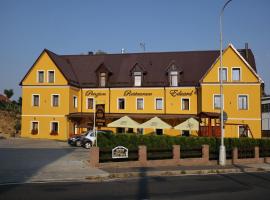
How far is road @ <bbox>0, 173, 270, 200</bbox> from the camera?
475 inches

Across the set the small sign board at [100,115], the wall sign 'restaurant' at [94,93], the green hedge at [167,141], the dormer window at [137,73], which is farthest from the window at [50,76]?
the small sign board at [100,115]

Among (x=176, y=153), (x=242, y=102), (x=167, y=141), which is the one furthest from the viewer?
(x=242, y=102)

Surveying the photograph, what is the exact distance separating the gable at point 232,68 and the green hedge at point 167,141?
15238 mm

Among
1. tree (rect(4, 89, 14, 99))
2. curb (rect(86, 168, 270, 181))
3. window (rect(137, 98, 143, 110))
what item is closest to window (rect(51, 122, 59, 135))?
window (rect(137, 98, 143, 110))

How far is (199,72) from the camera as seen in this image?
47.7 meters

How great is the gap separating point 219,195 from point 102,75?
38.0 m

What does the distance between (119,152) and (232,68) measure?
2570 centimetres

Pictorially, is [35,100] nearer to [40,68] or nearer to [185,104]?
[40,68]

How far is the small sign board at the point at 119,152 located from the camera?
20.8 m

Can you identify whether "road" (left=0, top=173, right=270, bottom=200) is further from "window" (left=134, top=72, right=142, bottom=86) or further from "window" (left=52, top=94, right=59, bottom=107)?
"window" (left=134, top=72, right=142, bottom=86)

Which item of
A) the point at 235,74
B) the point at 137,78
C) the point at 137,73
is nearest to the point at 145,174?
the point at 235,74

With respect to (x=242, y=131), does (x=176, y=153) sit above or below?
below

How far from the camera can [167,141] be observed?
84.7 ft

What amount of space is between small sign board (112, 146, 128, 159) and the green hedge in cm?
291
